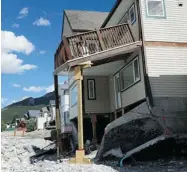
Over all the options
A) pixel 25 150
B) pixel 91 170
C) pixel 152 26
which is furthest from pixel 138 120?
pixel 25 150

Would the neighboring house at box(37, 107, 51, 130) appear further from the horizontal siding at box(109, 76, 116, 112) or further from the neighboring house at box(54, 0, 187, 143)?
the neighboring house at box(54, 0, 187, 143)

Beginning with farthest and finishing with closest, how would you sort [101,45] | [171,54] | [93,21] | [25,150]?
[93,21], [25,150], [171,54], [101,45]

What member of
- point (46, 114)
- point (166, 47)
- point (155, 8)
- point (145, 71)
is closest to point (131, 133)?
point (145, 71)

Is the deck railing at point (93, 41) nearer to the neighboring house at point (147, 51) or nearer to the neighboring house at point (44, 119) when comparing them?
the neighboring house at point (147, 51)

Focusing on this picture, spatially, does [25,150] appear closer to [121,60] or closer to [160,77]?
[121,60]

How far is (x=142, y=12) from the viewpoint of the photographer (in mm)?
14312

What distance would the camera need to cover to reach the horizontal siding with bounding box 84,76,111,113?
19578mm

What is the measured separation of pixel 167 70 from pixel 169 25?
229 centimetres

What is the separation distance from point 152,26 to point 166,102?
3.68 m

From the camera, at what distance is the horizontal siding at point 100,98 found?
19.6m

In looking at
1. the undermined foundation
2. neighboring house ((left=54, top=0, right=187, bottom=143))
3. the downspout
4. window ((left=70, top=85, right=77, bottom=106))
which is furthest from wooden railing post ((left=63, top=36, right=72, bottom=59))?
window ((left=70, top=85, right=77, bottom=106))

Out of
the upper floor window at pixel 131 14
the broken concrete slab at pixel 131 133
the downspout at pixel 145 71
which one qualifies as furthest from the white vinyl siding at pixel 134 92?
the upper floor window at pixel 131 14

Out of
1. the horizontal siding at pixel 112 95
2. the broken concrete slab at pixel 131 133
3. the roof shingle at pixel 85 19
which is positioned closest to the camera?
the broken concrete slab at pixel 131 133

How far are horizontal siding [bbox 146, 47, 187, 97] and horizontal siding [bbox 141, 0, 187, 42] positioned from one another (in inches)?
22.2
